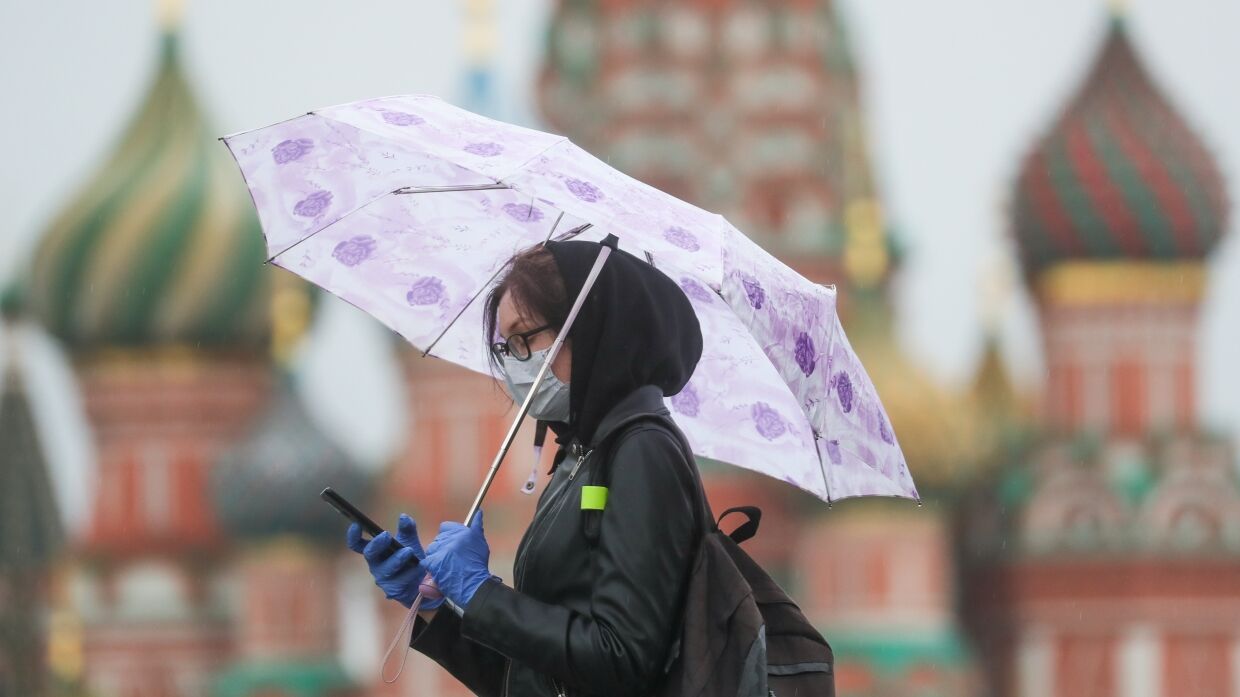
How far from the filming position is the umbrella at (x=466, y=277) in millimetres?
3504

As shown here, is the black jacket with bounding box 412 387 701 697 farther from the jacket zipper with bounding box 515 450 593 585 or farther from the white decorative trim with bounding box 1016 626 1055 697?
the white decorative trim with bounding box 1016 626 1055 697

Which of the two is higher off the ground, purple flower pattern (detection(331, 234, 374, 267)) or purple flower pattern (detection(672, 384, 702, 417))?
purple flower pattern (detection(331, 234, 374, 267))

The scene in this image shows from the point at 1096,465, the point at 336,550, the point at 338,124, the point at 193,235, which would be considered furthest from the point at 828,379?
the point at 193,235

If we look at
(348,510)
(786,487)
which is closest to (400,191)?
(348,510)

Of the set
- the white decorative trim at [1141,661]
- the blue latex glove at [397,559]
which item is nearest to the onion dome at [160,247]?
the white decorative trim at [1141,661]

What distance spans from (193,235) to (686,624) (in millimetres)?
26653

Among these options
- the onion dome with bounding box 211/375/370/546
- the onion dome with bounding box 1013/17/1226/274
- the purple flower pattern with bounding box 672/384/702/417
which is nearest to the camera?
the purple flower pattern with bounding box 672/384/702/417

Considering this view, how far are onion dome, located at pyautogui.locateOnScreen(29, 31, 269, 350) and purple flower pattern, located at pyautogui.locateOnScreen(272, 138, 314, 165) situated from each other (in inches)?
984

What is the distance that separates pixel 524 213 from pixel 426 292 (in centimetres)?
16

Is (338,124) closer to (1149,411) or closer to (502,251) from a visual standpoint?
(502,251)

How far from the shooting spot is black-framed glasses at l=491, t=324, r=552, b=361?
9.78ft

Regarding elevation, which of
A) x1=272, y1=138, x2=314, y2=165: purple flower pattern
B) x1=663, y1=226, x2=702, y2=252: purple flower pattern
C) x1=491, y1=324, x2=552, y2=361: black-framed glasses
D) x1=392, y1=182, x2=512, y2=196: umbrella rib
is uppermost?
x1=272, y1=138, x2=314, y2=165: purple flower pattern

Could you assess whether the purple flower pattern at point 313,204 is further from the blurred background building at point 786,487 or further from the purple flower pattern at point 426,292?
the blurred background building at point 786,487

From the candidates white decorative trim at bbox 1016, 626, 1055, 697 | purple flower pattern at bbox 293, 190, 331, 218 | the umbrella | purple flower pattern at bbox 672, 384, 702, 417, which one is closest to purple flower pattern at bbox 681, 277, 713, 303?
the umbrella
